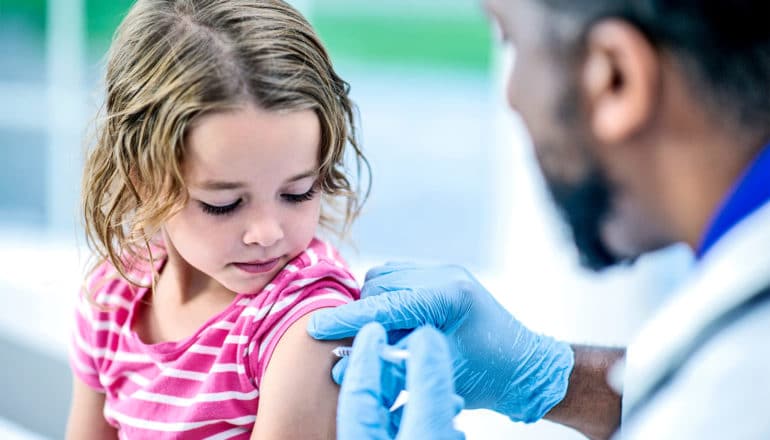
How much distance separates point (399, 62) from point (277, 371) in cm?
1459

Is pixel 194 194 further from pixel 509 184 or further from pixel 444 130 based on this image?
pixel 444 130

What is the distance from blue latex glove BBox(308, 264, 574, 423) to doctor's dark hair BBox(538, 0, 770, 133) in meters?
0.60

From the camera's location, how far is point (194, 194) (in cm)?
121

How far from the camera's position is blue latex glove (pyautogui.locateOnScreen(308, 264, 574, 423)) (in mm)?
1394

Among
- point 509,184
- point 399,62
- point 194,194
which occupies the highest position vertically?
point 194,194

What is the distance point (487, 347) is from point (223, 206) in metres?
0.50

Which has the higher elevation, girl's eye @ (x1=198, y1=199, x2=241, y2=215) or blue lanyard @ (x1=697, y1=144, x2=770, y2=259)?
blue lanyard @ (x1=697, y1=144, x2=770, y2=259)

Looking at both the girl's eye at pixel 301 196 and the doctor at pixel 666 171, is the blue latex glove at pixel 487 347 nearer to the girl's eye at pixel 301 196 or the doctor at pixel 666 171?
the girl's eye at pixel 301 196

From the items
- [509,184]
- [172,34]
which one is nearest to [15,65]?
[509,184]

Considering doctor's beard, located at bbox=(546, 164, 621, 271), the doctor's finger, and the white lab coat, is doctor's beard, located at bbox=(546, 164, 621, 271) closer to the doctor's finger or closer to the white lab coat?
the white lab coat

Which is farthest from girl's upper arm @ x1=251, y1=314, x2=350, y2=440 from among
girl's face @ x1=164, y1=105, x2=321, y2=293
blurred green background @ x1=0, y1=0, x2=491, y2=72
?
blurred green background @ x1=0, y1=0, x2=491, y2=72

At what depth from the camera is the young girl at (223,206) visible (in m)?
1.18

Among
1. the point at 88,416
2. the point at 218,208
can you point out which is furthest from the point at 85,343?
the point at 218,208

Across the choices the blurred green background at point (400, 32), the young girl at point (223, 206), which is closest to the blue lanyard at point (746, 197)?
the young girl at point (223, 206)
